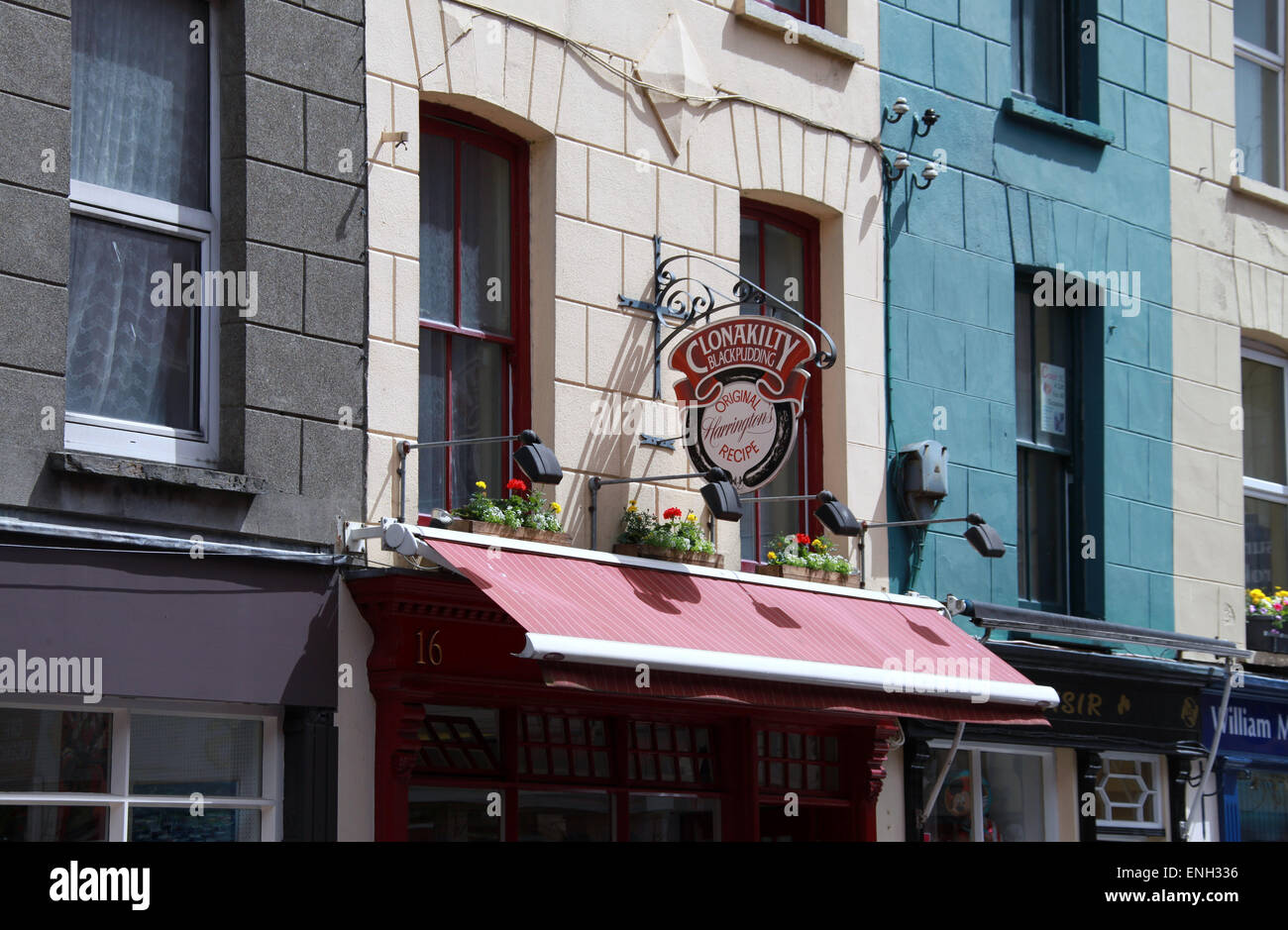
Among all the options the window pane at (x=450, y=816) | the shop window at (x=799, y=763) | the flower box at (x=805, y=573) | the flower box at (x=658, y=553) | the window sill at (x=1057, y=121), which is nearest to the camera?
the window pane at (x=450, y=816)

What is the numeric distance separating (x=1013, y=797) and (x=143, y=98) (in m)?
8.46

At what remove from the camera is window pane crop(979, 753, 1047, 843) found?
46.2 ft

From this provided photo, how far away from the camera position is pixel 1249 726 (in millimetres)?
15703

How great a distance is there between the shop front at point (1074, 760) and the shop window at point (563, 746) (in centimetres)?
258

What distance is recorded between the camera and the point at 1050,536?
49.5 feet

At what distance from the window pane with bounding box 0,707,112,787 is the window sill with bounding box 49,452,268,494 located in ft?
3.87

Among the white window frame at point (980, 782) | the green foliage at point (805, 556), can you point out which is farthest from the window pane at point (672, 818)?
the white window frame at point (980, 782)


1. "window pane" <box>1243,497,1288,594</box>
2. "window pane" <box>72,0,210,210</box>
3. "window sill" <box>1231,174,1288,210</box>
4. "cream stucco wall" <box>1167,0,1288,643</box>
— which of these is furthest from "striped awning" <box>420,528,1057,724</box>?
"window sill" <box>1231,174,1288,210</box>

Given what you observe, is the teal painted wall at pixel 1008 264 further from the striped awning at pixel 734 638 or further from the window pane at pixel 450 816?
the window pane at pixel 450 816

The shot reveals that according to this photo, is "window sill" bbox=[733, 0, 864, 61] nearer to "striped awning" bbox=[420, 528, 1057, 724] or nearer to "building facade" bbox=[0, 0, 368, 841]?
"building facade" bbox=[0, 0, 368, 841]

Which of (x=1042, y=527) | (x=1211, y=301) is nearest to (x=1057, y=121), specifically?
(x=1211, y=301)

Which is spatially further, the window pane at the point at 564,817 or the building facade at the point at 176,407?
the window pane at the point at 564,817

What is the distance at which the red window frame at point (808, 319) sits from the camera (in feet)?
43.5

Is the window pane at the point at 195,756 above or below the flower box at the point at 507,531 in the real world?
below
